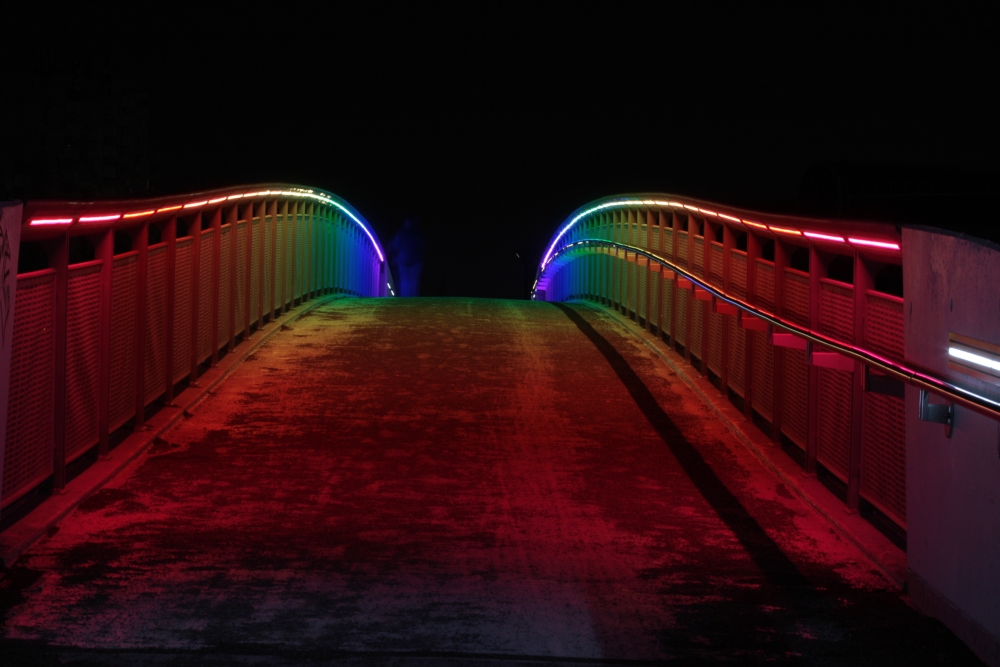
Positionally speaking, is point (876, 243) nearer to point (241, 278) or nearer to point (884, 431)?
point (884, 431)

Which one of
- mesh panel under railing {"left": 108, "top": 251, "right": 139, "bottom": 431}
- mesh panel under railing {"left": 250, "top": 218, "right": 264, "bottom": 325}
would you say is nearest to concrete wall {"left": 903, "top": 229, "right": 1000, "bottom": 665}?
mesh panel under railing {"left": 108, "top": 251, "right": 139, "bottom": 431}

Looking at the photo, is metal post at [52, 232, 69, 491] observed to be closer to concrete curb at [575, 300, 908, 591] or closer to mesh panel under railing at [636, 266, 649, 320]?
concrete curb at [575, 300, 908, 591]

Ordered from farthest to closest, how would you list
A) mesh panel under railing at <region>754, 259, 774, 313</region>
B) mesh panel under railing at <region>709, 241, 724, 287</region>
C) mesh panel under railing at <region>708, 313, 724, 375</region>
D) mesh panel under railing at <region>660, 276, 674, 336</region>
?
mesh panel under railing at <region>660, 276, 674, 336</region> → mesh panel under railing at <region>709, 241, 724, 287</region> → mesh panel under railing at <region>708, 313, 724, 375</region> → mesh panel under railing at <region>754, 259, 774, 313</region>

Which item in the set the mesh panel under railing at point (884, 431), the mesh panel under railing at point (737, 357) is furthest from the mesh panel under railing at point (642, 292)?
the mesh panel under railing at point (884, 431)

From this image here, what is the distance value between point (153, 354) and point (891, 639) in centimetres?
584

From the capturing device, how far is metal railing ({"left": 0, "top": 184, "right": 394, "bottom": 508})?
632cm

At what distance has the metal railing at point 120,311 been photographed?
6324mm

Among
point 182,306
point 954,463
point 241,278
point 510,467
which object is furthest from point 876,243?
point 241,278

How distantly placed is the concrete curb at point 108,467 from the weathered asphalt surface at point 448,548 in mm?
82

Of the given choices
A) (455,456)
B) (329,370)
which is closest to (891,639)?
(455,456)

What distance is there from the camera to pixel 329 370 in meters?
11.3

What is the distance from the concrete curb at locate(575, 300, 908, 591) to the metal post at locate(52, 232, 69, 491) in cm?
438

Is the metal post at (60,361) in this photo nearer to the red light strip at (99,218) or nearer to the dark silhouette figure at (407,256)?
the red light strip at (99,218)

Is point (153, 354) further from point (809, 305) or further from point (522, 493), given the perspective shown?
point (809, 305)
